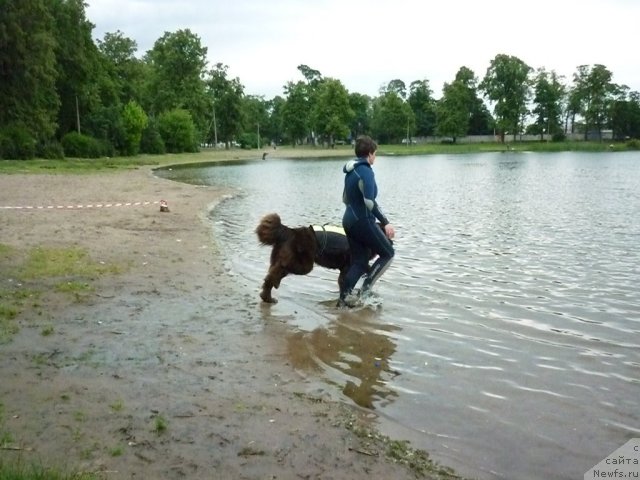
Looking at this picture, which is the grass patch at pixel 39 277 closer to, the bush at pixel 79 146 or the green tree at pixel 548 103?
the bush at pixel 79 146

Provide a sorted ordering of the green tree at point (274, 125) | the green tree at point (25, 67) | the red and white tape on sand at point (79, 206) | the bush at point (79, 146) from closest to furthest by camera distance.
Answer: the red and white tape on sand at point (79, 206)
the green tree at point (25, 67)
the bush at point (79, 146)
the green tree at point (274, 125)

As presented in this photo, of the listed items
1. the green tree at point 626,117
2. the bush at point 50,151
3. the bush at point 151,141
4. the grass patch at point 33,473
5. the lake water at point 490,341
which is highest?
the green tree at point 626,117

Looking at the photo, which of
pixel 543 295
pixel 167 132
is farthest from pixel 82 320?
pixel 167 132

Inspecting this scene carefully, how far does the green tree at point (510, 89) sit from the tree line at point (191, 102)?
21 centimetres

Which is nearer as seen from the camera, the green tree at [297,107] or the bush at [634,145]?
the bush at [634,145]

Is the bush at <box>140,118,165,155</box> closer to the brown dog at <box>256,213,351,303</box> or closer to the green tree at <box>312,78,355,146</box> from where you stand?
the green tree at <box>312,78,355,146</box>

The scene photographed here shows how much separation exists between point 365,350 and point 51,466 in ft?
14.1

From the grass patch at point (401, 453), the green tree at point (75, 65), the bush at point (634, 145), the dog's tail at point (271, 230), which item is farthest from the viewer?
the bush at point (634, 145)

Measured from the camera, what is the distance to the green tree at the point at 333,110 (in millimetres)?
124000

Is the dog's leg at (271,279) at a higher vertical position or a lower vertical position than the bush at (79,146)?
lower

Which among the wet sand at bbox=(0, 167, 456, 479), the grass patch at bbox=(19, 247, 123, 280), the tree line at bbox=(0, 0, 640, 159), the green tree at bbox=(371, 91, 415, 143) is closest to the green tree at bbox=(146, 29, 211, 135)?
the tree line at bbox=(0, 0, 640, 159)

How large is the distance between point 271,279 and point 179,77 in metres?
100

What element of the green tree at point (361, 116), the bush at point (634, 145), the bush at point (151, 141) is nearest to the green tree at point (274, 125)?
the green tree at point (361, 116)

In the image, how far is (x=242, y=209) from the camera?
82.6ft
